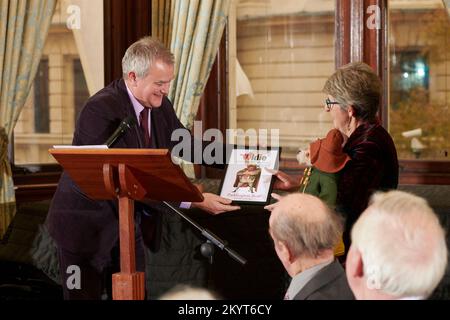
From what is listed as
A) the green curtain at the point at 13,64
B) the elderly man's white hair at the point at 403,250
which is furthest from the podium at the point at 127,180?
the green curtain at the point at 13,64

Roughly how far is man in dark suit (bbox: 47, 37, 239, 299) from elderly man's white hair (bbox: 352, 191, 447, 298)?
1839mm

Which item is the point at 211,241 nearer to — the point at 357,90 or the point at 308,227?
the point at 357,90

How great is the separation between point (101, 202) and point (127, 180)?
55 centimetres

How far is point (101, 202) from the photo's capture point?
11.5 feet

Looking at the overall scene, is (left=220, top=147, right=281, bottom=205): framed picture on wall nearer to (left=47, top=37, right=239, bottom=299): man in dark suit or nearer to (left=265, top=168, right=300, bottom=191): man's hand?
(left=265, top=168, right=300, bottom=191): man's hand

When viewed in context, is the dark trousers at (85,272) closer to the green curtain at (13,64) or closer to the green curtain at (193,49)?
the green curtain at (13,64)

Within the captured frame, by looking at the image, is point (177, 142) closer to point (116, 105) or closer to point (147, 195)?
point (116, 105)

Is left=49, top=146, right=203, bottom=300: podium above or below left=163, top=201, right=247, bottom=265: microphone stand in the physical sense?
above

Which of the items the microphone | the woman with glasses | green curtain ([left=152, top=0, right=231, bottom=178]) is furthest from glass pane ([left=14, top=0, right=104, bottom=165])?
the woman with glasses

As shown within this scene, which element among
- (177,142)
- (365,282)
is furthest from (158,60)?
(365,282)

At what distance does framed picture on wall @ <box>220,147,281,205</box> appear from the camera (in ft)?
12.6

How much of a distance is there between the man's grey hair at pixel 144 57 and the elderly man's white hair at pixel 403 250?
187 centimetres

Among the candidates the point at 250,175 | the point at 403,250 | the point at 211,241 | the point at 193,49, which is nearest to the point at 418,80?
the point at 193,49
